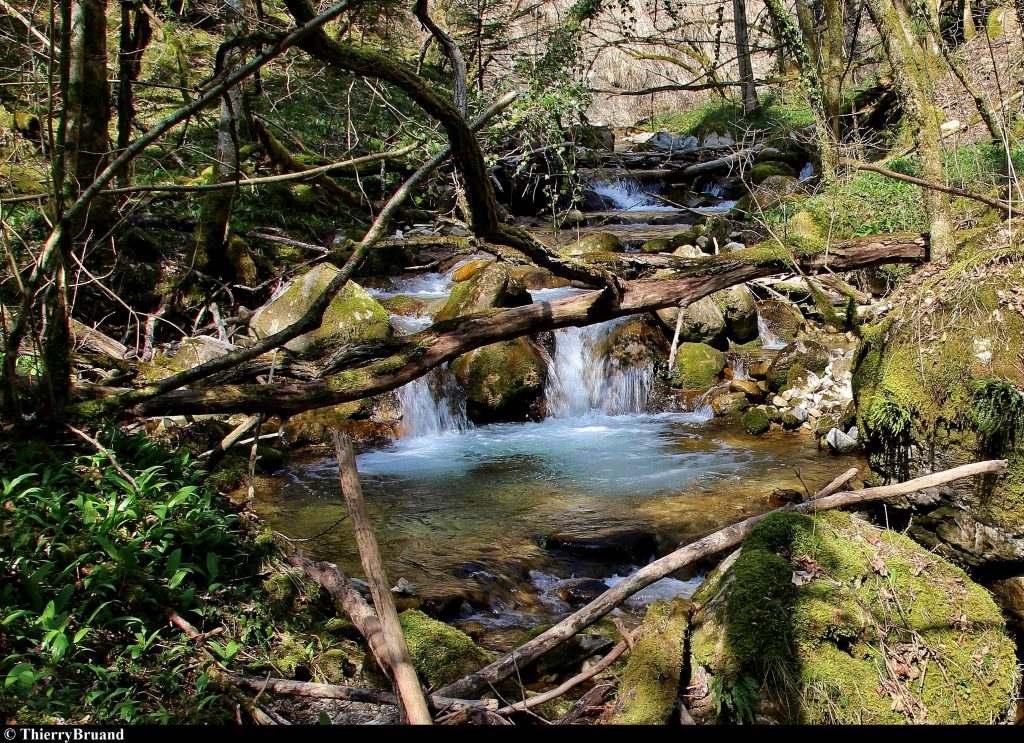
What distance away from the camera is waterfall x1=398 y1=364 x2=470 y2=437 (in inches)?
368

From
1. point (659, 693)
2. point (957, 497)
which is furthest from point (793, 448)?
point (659, 693)

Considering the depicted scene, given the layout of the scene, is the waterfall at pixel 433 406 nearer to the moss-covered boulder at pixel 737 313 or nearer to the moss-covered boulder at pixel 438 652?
the moss-covered boulder at pixel 737 313

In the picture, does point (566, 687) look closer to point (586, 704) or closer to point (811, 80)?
point (586, 704)

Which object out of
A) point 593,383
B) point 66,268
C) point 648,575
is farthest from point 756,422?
point 66,268

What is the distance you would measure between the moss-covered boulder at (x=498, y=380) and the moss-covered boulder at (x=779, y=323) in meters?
3.79

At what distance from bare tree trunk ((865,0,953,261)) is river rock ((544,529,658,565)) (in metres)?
3.42

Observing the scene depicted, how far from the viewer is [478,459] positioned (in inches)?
332

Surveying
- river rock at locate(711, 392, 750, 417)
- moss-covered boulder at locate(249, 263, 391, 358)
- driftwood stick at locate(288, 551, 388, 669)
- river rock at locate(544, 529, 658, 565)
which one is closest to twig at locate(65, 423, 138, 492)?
driftwood stick at locate(288, 551, 388, 669)

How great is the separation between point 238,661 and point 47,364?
2197 millimetres

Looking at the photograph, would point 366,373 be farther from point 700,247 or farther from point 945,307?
point 700,247

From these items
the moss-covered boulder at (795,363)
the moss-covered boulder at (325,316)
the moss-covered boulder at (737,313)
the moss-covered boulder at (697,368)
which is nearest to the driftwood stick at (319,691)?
the moss-covered boulder at (325,316)

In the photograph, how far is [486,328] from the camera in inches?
195

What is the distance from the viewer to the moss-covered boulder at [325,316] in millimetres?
9203

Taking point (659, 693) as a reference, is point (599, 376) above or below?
above
